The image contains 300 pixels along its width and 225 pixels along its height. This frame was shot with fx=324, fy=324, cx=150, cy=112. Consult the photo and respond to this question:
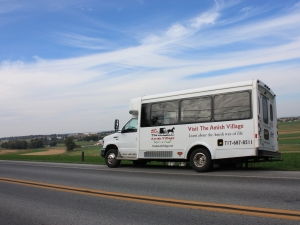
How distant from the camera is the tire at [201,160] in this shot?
36.3 feet

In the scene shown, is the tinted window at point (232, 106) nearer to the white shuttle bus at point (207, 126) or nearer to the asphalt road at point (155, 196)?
the white shuttle bus at point (207, 126)

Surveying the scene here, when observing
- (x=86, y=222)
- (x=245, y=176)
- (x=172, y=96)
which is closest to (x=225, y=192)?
(x=245, y=176)

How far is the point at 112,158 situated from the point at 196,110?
16.5ft

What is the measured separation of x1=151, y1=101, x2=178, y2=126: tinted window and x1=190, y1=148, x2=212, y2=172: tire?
4.89 feet

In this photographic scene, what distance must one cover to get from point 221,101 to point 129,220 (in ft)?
20.9

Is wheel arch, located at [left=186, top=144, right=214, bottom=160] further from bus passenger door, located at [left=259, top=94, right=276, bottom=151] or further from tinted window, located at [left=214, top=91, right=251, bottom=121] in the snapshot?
→ bus passenger door, located at [left=259, top=94, right=276, bottom=151]

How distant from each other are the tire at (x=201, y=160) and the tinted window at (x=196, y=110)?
3.68ft

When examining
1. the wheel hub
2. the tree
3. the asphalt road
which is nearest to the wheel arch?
the wheel hub

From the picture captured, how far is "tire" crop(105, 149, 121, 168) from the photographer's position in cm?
1455

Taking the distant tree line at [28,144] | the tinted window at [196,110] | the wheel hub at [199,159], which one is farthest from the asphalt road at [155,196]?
the distant tree line at [28,144]

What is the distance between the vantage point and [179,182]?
30.4 ft

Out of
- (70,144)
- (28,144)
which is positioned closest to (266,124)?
(70,144)

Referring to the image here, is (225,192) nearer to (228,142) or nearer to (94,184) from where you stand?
(228,142)

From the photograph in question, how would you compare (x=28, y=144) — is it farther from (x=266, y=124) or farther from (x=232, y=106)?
(x=266, y=124)
